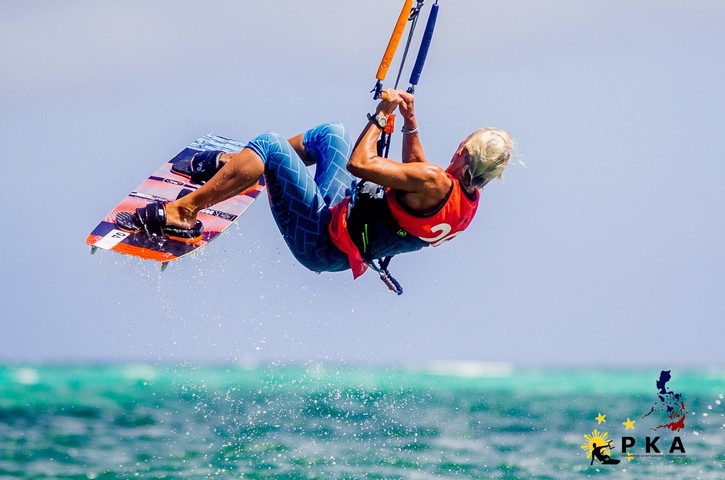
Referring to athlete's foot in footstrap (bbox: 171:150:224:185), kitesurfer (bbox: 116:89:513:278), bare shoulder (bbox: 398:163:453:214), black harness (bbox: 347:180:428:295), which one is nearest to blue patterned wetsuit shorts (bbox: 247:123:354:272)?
kitesurfer (bbox: 116:89:513:278)

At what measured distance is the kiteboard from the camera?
28.7 feet

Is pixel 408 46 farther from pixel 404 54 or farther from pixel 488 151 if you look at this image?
pixel 488 151

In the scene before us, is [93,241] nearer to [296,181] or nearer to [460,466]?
[296,181]

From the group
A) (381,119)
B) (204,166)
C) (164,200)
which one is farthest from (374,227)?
(164,200)

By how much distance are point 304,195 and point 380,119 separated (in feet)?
3.20

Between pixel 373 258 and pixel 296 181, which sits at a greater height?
pixel 296 181

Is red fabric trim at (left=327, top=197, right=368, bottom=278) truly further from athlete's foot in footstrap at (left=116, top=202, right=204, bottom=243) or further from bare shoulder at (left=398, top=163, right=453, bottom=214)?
athlete's foot in footstrap at (left=116, top=202, right=204, bottom=243)

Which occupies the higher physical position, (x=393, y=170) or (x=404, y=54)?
(x=404, y=54)

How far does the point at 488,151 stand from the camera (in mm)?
7281

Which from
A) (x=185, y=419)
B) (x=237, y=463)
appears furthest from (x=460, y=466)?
(x=185, y=419)

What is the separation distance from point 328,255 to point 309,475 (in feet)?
19.2

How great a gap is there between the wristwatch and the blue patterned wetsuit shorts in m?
0.88

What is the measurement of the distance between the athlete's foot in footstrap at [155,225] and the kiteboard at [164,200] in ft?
0.13

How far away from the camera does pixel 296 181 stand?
807cm
